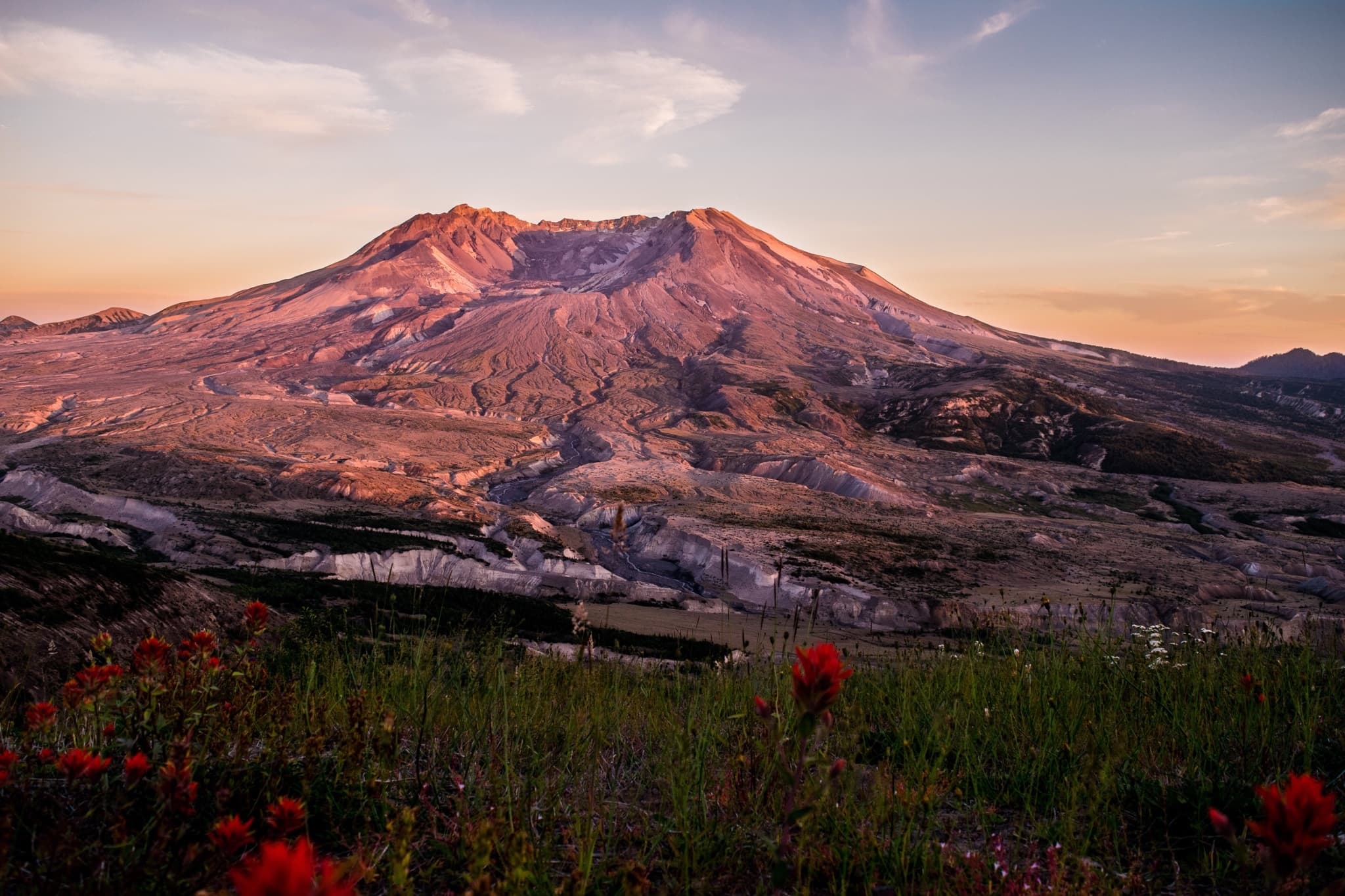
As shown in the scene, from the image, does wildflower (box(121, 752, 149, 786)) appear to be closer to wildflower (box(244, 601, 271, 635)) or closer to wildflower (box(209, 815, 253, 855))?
wildflower (box(209, 815, 253, 855))

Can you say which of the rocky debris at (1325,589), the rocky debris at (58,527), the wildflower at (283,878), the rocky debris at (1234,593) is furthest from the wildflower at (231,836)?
the rocky debris at (1325,589)

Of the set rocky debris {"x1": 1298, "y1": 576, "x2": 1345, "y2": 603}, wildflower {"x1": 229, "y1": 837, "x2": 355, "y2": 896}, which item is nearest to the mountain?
rocky debris {"x1": 1298, "y1": 576, "x2": 1345, "y2": 603}

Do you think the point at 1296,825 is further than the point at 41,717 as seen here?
No

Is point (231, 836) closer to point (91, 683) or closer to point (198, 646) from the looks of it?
point (91, 683)

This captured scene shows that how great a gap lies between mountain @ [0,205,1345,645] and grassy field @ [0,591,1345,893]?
962 mm

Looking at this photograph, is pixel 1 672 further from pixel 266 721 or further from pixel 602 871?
pixel 602 871

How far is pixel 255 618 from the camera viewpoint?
3.89 m

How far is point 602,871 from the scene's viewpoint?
2.90 metres

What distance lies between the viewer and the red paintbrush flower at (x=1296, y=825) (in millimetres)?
1800

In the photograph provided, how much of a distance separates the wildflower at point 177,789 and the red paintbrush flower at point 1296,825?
278cm

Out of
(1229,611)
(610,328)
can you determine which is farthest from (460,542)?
(610,328)

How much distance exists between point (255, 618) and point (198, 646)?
12.2 inches

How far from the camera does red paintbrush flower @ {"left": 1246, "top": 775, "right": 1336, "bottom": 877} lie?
1.80 m

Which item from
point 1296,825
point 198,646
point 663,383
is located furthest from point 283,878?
point 663,383
